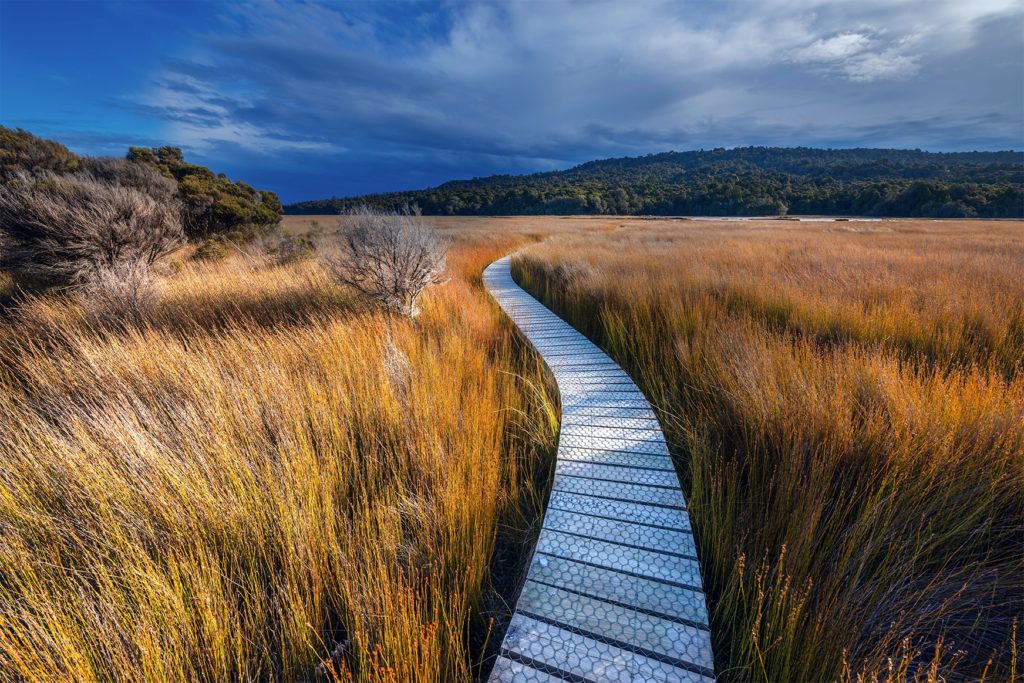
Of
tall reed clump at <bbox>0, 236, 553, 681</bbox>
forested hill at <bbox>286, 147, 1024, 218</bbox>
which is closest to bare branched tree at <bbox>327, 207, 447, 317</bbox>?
tall reed clump at <bbox>0, 236, 553, 681</bbox>

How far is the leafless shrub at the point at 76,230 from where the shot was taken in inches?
225

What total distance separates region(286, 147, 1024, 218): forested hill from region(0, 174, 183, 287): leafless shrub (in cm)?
3898

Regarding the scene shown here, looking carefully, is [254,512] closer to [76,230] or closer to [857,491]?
[857,491]

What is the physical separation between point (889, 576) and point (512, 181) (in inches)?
4471

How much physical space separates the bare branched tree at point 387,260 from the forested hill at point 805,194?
3986 cm

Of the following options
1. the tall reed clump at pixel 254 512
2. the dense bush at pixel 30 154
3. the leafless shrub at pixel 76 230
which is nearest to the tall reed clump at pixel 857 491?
the tall reed clump at pixel 254 512

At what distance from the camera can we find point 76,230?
586 centimetres

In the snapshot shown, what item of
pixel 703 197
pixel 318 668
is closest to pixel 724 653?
pixel 318 668

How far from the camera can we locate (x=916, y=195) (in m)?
48.3

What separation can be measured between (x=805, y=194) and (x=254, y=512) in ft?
253

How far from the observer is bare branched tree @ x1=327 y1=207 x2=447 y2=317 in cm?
620

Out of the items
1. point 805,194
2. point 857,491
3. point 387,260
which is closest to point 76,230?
point 387,260

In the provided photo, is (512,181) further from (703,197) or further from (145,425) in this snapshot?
(145,425)

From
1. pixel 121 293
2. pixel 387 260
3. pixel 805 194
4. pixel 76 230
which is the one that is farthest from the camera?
pixel 805 194
